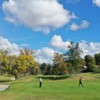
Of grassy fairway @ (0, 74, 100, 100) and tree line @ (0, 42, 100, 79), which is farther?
tree line @ (0, 42, 100, 79)

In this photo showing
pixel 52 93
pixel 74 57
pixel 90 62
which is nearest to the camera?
pixel 52 93

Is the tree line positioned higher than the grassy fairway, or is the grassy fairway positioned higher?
the tree line

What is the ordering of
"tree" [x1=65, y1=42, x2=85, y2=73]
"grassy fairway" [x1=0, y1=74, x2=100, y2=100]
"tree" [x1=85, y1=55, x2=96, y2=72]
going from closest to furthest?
"grassy fairway" [x1=0, y1=74, x2=100, y2=100] → "tree" [x1=65, y1=42, x2=85, y2=73] → "tree" [x1=85, y1=55, x2=96, y2=72]

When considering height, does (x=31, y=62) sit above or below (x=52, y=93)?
above

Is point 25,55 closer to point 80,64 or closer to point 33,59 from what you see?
point 33,59

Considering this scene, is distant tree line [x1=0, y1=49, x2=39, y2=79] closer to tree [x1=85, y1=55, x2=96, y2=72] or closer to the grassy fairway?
tree [x1=85, y1=55, x2=96, y2=72]

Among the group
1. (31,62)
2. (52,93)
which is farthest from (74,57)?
(52,93)

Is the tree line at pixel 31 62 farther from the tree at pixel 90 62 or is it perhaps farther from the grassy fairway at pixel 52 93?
the grassy fairway at pixel 52 93

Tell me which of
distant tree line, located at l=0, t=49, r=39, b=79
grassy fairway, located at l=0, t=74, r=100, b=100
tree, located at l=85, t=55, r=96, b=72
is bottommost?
grassy fairway, located at l=0, t=74, r=100, b=100

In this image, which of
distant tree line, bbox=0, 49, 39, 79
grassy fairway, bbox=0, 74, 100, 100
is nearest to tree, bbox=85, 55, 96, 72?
distant tree line, bbox=0, 49, 39, 79

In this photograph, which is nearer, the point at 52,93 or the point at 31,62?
the point at 52,93

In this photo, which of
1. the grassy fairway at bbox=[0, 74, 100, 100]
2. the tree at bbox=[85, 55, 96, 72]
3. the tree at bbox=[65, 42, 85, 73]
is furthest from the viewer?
the tree at bbox=[85, 55, 96, 72]

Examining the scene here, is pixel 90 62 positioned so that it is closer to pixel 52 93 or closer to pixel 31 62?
pixel 31 62

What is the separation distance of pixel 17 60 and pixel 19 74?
7648mm
